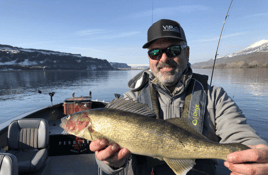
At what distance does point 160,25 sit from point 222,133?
107 inches

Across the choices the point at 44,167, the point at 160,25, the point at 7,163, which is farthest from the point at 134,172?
the point at 44,167

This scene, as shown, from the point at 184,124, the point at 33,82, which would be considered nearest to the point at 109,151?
the point at 184,124

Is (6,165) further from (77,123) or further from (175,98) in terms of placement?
(175,98)

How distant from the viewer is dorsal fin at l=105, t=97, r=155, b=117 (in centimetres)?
297

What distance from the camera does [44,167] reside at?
5980 mm

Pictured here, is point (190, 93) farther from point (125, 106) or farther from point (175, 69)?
point (125, 106)

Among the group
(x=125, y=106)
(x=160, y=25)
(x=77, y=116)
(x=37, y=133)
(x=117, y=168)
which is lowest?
(x=37, y=133)

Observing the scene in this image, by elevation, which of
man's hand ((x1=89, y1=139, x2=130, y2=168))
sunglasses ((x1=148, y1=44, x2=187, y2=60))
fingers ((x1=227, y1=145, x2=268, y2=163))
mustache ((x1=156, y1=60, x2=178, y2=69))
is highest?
sunglasses ((x1=148, y1=44, x2=187, y2=60))

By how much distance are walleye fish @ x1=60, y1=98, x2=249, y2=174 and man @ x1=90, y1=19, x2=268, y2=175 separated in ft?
1.44

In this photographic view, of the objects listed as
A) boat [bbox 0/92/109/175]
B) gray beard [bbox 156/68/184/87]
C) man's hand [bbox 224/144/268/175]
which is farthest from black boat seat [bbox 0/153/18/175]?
man's hand [bbox 224/144/268/175]

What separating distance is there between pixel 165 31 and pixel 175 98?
1.58 meters

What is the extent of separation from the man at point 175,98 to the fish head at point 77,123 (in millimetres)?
525

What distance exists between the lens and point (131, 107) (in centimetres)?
299

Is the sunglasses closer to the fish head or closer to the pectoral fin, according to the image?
the fish head
